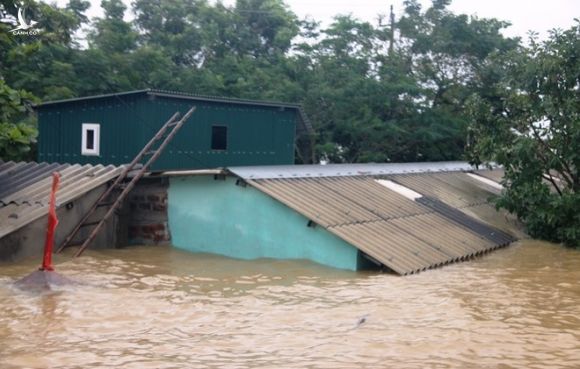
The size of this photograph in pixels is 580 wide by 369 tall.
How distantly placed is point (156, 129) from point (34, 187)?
14.2 ft

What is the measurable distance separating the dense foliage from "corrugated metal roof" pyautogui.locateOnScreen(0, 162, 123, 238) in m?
9.50

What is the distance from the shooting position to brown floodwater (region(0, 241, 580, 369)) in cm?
682

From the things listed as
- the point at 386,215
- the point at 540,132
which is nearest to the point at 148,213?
the point at 386,215

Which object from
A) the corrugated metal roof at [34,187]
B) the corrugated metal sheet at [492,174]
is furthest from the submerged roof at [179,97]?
the corrugated metal sheet at [492,174]

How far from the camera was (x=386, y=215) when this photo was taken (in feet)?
46.1

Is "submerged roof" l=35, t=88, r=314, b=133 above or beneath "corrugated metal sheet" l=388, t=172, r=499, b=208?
above

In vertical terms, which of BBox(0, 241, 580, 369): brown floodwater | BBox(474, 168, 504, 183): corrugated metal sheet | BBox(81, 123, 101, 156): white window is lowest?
BBox(0, 241, 580, 369): brown floodwater

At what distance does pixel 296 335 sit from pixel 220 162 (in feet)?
39.3

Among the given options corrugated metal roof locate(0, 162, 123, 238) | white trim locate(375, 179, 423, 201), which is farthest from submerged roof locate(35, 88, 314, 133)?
white trim locate(375, 179, 423, 201)

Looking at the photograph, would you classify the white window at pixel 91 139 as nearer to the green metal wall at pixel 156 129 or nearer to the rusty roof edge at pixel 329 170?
the green metal wall at pixel 156 129

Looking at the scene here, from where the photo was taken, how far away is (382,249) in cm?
1188

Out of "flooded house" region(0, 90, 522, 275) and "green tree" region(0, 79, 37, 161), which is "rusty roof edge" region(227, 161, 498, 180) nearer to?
"flooded house" region(0, 90, 522, 275)

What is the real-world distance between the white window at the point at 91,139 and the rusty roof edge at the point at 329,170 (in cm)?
509

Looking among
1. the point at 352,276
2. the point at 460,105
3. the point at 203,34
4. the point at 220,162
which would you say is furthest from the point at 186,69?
the point at 352,276
